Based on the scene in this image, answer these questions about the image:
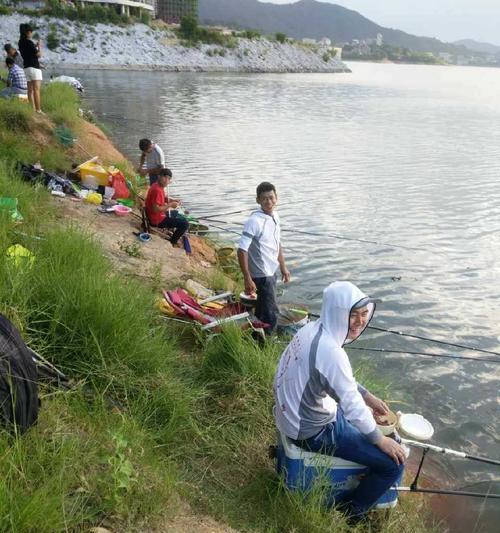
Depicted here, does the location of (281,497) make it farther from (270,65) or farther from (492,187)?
(270,65)

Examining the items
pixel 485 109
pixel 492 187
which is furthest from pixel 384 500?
pixel 485 109

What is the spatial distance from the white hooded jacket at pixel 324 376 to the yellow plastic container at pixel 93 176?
8.59 metres

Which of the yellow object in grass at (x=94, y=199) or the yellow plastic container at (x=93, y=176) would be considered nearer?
the yellow object in grass at (x=94, y=199)

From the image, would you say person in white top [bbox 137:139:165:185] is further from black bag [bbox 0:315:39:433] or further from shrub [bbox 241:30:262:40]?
shrub [bbox 241:30:262:40]

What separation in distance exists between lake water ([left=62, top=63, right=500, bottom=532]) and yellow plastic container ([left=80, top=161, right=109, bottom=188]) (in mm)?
2914

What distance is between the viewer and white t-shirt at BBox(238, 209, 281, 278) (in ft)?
19.6

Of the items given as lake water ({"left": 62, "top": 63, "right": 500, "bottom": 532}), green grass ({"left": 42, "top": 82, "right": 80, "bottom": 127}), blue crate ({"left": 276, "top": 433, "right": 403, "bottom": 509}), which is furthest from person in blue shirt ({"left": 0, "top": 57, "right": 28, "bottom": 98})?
blue crate ({"left": 276, "top": 433, "right": 403, "bottom": 509})

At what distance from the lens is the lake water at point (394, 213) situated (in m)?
6.21

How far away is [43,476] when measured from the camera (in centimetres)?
269

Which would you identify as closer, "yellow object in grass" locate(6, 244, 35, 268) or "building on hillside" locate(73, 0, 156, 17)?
"yellow object in grass" locate(6, 244, 35, 268)

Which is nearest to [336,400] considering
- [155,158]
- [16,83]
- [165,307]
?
[165,307]

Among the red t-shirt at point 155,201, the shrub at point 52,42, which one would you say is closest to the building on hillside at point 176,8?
the shrub at point 52,42

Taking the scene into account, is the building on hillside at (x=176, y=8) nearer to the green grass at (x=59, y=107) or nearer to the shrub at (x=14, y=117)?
the green grass at (x=59, y=107)

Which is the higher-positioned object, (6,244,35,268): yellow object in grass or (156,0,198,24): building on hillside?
(156,0,198,24): building on hillside
